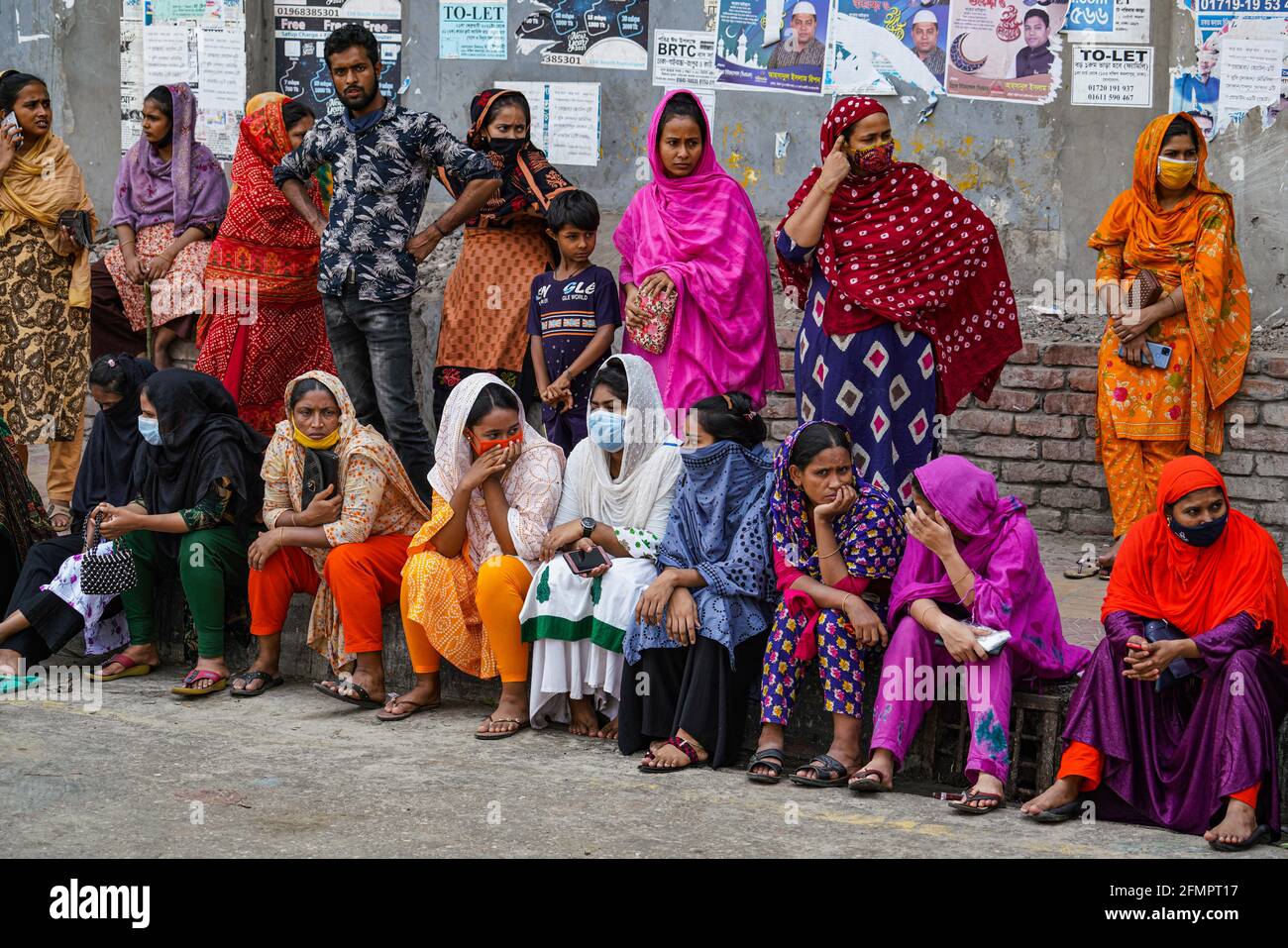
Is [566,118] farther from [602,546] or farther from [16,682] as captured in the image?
[16,682]

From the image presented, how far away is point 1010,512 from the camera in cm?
457

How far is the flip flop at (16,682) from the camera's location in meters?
5.52

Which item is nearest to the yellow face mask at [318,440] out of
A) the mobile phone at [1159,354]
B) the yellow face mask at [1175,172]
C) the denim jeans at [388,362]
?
the denim jeans at [388,362]

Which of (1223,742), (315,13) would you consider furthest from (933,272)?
(315,13)

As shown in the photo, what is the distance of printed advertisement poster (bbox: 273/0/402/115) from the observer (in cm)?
802

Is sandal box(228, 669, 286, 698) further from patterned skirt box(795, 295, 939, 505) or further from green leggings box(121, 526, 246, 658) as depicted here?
patterned skirt box(795, 295, 939, 505)

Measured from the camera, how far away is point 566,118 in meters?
7.78

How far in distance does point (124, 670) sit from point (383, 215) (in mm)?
1939

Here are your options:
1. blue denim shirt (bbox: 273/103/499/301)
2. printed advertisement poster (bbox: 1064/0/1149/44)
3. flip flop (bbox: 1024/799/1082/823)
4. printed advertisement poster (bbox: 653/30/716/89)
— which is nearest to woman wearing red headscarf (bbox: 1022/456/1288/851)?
flip flop (bbox: 1024/799/1082/823)

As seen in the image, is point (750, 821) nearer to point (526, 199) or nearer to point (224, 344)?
point (526, 199)

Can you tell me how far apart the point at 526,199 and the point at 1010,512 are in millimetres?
2726

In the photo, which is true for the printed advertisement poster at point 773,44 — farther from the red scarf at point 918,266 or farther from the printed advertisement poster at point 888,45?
the red scarf at point 918,266

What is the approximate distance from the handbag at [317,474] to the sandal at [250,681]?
1.93 feet

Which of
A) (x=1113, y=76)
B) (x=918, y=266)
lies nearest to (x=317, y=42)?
(x=1113, y=76)
